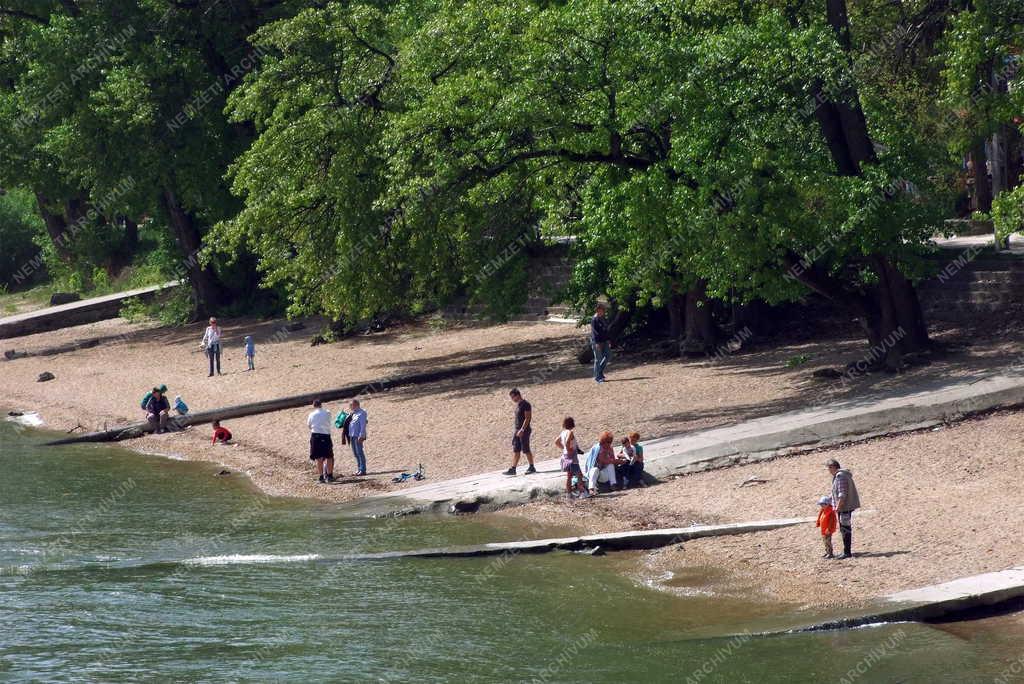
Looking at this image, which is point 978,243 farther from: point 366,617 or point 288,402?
point 366,617

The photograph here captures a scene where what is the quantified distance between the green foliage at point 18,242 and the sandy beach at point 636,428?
67.4 ft

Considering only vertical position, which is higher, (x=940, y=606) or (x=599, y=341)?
(x=599, y=341)

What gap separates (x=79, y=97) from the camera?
1513 inches

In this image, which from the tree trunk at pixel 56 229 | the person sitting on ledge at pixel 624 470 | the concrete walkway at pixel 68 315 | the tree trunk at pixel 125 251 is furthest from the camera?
the tree trunk at pixel 125 251

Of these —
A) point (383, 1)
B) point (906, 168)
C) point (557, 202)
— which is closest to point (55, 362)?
point (383, 1)

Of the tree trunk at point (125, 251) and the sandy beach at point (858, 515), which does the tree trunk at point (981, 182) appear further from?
the tree trunk at point (125, 251)

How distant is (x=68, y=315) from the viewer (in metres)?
47.5

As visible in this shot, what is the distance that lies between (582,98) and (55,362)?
75.3 ft

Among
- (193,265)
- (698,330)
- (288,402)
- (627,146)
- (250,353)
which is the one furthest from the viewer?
(193,265)

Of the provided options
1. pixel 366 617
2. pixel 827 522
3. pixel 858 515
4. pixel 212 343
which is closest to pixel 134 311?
pixel 212 343

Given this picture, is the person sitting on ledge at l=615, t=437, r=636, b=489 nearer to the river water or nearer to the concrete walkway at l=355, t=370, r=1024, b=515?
the concrete walkway at l=355, t=370, r=1024, b=515

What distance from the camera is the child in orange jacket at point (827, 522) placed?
14844 millimetres

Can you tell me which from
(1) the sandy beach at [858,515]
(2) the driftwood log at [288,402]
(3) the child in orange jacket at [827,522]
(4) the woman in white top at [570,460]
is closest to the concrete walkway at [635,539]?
(1) the sandy beach at [858,515]

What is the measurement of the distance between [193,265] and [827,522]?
3146cm
